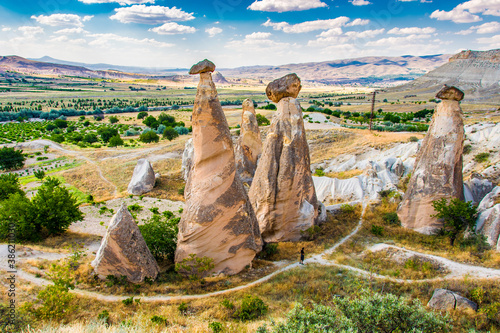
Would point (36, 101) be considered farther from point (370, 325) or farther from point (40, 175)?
point (370, 325)

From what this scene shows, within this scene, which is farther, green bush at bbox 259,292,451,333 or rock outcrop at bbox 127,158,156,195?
rock outcrop at bbox 127,158,156,195

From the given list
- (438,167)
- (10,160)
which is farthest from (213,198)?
(10,160)

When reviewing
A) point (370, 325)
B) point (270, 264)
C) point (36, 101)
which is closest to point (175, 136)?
point (270, 264)

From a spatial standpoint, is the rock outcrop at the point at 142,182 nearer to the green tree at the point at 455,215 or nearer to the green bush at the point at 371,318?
the green tree at the point at 455,215

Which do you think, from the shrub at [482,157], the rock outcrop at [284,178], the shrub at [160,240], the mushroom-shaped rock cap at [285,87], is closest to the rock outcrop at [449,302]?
the rock outcrop at [284,178]

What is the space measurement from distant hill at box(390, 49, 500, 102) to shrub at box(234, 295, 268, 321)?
101900 millimetres

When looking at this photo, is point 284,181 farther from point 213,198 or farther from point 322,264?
point 213,198

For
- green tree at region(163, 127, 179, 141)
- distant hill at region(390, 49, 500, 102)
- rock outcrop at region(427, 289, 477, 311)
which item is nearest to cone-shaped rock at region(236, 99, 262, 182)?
rock outcrop at region(427, 289, 477, 311)

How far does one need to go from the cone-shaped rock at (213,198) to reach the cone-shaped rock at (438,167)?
10736mm

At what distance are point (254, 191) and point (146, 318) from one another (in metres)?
10.1

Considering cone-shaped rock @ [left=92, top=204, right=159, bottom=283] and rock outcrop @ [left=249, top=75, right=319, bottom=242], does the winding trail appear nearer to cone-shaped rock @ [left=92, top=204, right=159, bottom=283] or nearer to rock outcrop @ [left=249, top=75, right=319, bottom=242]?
cone-shaped rock @ [left=92, top=204, right=159, bottom=283]

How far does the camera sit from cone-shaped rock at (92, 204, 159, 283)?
488 inches

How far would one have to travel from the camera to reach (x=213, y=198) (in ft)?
45.0

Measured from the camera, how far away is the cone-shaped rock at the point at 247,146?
97.3 ft
